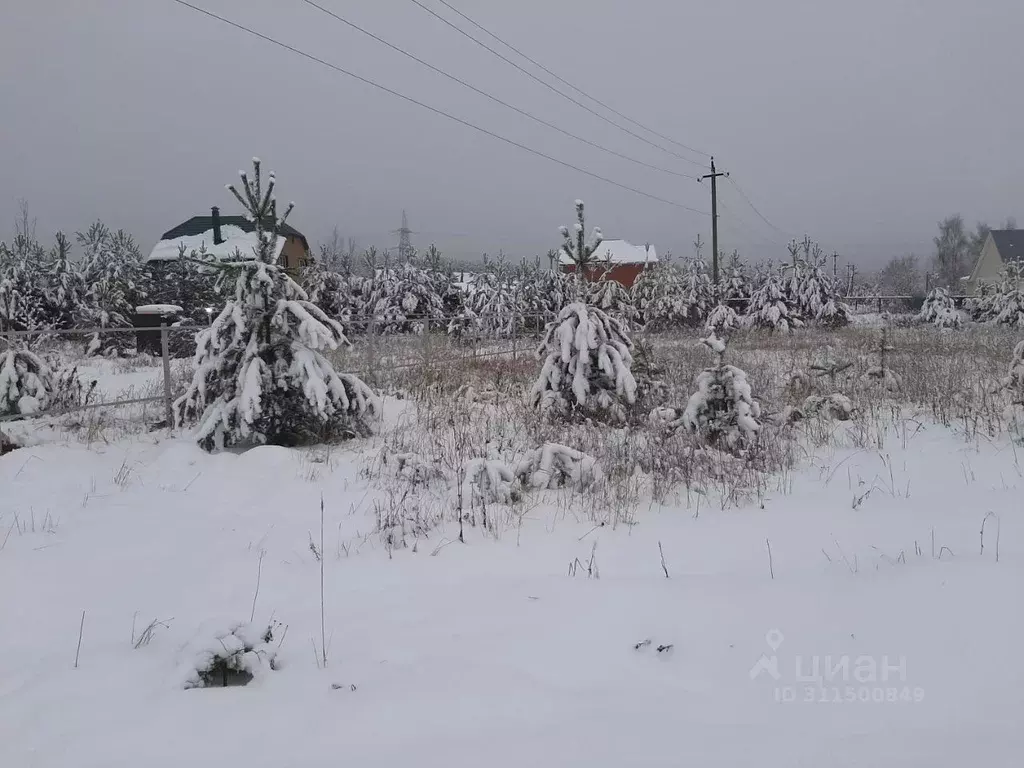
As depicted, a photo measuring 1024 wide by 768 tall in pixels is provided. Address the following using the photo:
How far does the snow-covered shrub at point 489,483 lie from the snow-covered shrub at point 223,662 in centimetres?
209

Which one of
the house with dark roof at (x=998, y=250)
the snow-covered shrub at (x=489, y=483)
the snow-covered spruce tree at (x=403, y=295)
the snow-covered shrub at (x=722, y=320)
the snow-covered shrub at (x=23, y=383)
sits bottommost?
the snow-covered shrub at (x=489, y=483)

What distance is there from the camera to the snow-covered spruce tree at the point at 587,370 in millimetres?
7035

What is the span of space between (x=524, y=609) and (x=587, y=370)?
4424mm

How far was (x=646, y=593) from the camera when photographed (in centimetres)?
314

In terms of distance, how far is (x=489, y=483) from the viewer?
4629 mm

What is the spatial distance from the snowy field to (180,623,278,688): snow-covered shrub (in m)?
0.05

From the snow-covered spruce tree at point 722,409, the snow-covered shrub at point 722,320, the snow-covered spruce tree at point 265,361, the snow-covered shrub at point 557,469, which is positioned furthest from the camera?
the snow-covered shrub at point 722,320

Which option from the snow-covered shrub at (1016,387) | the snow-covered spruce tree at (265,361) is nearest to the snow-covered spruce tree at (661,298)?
the snow-covered shrub at (1016,387)

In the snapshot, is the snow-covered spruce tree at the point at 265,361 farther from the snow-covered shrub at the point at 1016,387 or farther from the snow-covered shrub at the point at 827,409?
the snow-covered shrub at the point at 1016,387

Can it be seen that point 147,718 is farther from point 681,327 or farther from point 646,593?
point 681,327

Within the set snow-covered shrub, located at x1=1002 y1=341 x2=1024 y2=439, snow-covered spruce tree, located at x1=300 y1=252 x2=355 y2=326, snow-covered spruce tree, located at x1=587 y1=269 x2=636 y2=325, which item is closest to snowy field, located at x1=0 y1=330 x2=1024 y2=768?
snow-covered shrub, located at x1=1002 y1=341 x2=1024 y2=439

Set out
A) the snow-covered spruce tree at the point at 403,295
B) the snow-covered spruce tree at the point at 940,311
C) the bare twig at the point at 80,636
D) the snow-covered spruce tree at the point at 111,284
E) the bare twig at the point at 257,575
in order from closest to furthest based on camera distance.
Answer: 1. the bare twig at the point at 80,636
2. the bare twig at the point at 257,575
3. the snow-covered spruce tree at the point at 111,284
4. the snow-covered spruce tree at the point at 403,295
5. the snow-covered spruce tree at the point at 940,311

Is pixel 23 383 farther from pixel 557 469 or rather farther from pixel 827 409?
pixel 827 409

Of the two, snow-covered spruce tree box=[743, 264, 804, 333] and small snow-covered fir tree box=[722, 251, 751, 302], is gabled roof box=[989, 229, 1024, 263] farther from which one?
snow-covered spruce tree box=[743, 264, 804, 333]
